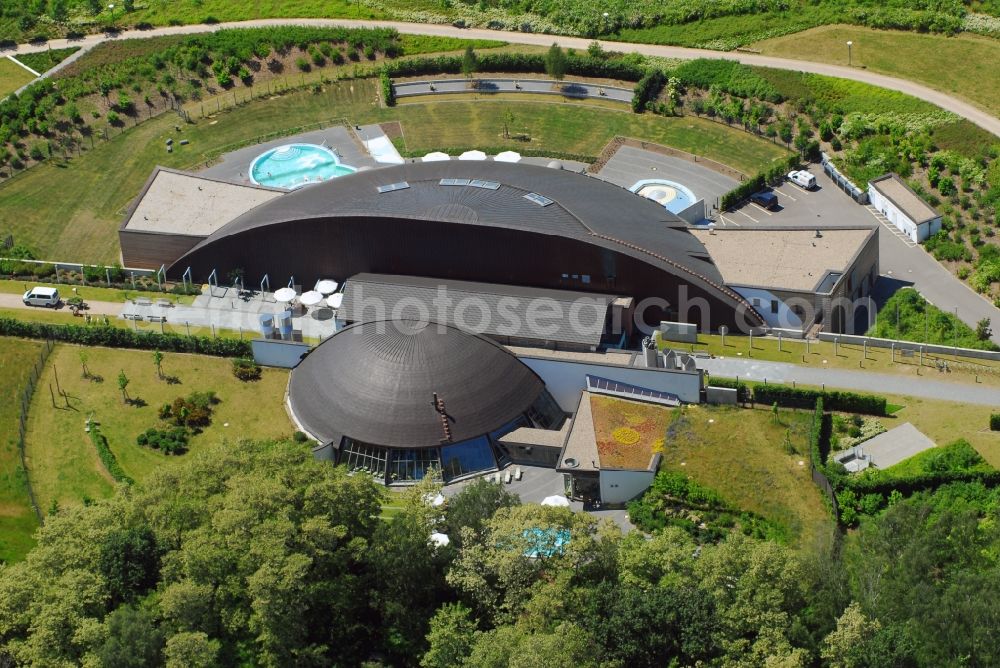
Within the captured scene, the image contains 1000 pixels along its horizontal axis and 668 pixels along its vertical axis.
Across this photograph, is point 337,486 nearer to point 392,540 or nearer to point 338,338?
point 392,540

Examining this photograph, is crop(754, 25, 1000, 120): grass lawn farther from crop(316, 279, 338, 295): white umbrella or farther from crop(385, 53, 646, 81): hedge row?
crop(316, 279, 338, 295): white umbrella

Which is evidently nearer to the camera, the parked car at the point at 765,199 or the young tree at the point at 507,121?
the parked car at the point at 765,199

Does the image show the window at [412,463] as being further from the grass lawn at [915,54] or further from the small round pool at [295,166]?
the grass lawn at [915,54]

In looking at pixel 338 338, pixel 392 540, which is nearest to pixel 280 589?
pixel 392 540

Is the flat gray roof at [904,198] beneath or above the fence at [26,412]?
above

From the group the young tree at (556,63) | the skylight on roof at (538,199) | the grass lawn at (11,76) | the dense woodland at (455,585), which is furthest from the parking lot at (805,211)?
the grass lawn at (11,76)

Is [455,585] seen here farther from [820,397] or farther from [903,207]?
[903,207]
